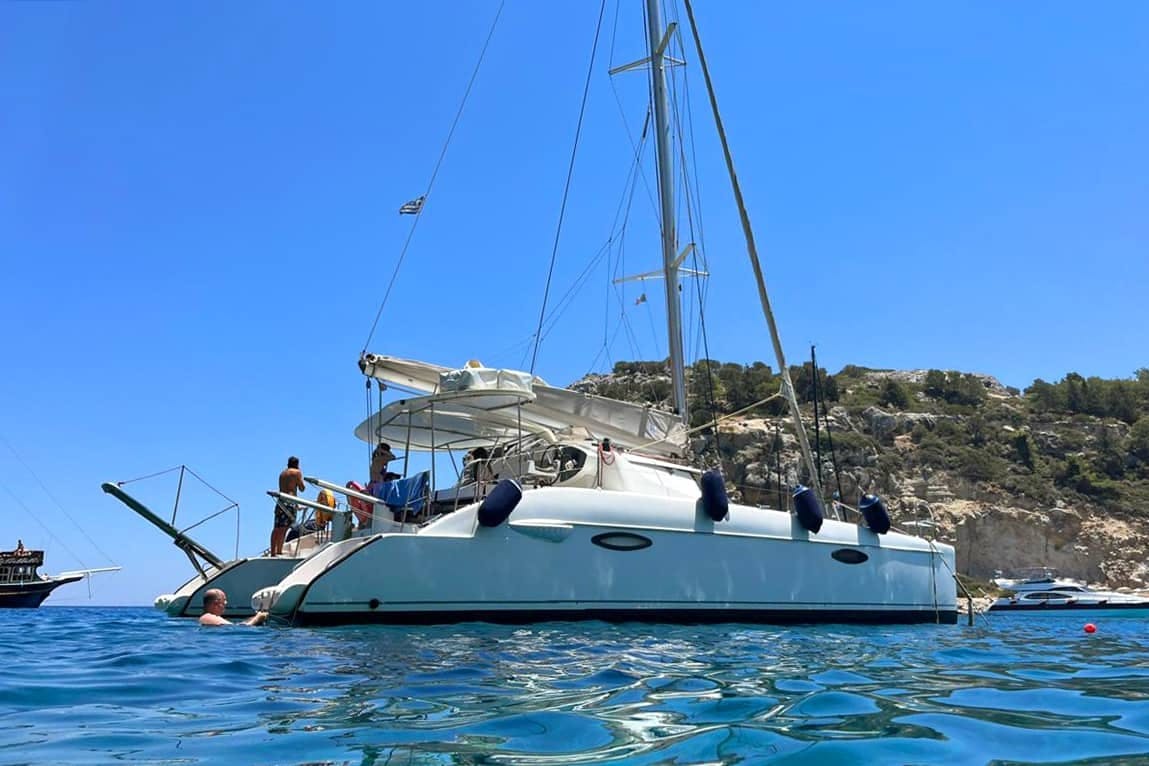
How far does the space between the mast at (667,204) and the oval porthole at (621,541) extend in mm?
4083

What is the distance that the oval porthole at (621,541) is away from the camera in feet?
33.8

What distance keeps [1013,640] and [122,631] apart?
33.0 feet

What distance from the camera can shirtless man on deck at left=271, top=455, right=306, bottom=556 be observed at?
1217 centimetres

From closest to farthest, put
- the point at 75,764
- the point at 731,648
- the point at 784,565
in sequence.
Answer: the point at 75,764, the point at 731,648, the point at 784,565

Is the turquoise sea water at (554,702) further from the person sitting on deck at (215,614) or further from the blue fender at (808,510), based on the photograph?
the blue fender at (808,510)

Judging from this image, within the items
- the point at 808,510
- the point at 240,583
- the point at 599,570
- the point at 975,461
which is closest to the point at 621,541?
the point at 599,570

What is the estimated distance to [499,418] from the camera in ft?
43.2

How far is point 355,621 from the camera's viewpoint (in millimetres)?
9203

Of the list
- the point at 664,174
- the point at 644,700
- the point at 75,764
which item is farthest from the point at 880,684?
the point at 664,174

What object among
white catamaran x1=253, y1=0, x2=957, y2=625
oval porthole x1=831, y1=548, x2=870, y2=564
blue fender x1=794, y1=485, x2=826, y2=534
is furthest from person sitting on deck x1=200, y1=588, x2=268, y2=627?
oval porthole x1=831, y1=548, x2=870, y2=564

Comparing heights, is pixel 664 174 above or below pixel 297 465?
above

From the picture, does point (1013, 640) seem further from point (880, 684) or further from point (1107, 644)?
point (880, 684)

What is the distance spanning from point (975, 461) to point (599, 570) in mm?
44946

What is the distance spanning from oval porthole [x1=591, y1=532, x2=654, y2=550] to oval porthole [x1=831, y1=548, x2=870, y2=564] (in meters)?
3.22
